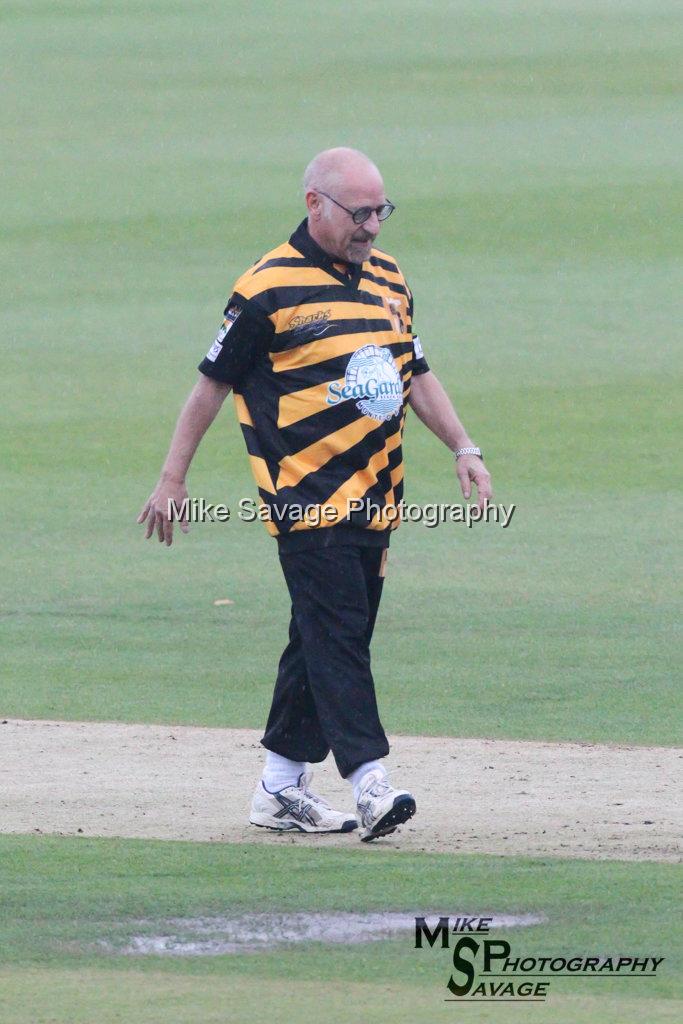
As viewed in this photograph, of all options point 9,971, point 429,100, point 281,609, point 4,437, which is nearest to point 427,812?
point 9,971

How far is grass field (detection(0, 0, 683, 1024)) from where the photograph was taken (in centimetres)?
514

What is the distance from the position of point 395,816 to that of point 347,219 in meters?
1.74

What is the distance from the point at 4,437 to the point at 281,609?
5.16 meters

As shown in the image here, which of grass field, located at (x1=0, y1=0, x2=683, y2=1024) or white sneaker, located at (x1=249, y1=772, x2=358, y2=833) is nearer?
grass field, located at (x1=0, y1=0, x2=683, y2=1024)

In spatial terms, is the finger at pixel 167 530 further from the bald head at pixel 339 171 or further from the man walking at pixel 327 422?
the bald head at pixel 339 171

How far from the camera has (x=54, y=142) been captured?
24.2 meters

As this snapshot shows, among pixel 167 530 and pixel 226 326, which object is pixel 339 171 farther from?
pixel 167 530

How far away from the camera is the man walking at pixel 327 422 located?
5.74 metres

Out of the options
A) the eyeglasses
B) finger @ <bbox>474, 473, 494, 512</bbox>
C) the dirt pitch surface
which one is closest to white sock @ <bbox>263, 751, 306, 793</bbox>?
the dirt pitch surface

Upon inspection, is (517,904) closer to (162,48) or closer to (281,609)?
(281,609)

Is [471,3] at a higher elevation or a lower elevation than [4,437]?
higher

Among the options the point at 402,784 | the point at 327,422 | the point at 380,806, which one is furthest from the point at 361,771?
the point at 327,422

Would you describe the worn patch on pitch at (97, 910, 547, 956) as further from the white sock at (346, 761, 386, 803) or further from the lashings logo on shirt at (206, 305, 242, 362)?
the lashings logo on shirt at (206, 305, 242, 362)

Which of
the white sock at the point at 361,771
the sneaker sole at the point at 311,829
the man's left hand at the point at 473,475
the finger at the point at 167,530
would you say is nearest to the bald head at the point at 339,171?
the man's left hand at the point at 473,475
